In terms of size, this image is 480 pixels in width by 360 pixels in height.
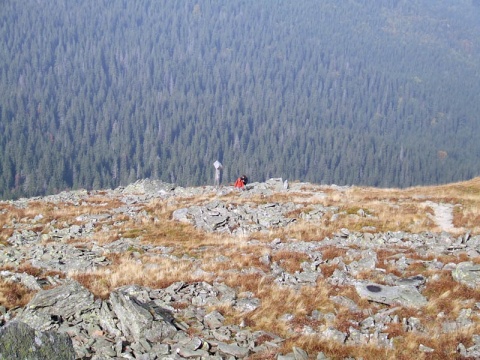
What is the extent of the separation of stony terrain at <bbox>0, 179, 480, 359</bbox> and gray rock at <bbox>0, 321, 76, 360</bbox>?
0.03 meters

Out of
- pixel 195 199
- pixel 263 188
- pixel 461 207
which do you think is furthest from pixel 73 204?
pixel 461 207

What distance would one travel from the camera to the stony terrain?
1405 centimetres

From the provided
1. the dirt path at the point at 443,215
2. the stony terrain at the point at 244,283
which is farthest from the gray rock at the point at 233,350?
the dirt path at the point at 443,215

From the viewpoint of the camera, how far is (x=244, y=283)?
19.4m

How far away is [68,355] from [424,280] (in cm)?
1288

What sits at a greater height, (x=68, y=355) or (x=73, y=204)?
(x=68, y=355)

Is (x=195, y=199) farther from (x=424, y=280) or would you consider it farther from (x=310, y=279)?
(x=424, y=280)

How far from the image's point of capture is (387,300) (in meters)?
17.2

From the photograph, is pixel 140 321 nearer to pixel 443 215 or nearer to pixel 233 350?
pixel 233 350

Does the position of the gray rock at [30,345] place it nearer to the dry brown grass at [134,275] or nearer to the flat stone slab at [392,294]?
the dry brown grass at [134,275]

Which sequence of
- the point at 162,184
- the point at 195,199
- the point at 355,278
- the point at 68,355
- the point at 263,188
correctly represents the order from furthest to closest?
the point at 162,184, the point at 263,188, the point at 195,199, the point at 355,278, the point at 68,355

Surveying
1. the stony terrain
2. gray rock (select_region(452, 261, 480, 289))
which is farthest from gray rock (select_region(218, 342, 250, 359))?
gray rock (select_region(452, 261, 480, 289))

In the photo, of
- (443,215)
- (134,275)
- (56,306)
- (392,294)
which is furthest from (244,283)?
(443,215)

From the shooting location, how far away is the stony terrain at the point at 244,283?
14.0 metres
